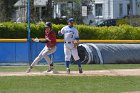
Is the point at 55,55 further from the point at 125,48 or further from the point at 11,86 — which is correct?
the point at 11,86

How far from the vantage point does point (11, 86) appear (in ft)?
46.1

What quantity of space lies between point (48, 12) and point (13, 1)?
12.3m

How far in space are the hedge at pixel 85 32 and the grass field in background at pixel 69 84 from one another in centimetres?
1353

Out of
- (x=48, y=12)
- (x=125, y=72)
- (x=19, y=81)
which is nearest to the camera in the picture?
(x=19, y=81)

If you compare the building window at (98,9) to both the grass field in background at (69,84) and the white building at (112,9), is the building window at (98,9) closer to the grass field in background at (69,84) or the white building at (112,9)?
the white building at (112,9)

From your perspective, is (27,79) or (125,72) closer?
(27,79)

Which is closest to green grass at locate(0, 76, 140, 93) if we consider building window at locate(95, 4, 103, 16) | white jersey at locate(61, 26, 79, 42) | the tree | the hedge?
white jersey at locate(61, 26, 79, 42)

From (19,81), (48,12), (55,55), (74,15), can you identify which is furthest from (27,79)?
(74,15)

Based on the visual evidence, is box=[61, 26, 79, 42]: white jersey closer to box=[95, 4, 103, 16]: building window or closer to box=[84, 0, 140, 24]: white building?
box=[84, 0, 140, 24]: white building

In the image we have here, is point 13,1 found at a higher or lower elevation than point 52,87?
higher

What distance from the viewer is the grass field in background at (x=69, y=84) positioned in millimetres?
13391

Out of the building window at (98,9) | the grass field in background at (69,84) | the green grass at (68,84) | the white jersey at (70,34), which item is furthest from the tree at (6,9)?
the green grass at (68,84)

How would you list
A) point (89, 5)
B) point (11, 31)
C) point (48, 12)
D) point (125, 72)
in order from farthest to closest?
1. point (89, 5)
2. point (48, 12)
3. point (11, 31)
4. point (125, 72)

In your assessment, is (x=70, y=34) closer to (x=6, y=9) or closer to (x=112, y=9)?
(x=6, y=9)
